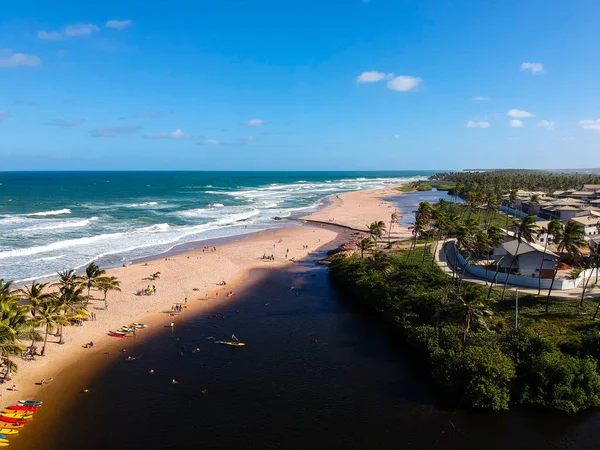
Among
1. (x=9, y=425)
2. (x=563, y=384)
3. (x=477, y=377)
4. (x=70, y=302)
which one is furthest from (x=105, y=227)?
(x=563, y=384)

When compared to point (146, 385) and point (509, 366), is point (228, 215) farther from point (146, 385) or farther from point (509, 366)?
point (509, 366)

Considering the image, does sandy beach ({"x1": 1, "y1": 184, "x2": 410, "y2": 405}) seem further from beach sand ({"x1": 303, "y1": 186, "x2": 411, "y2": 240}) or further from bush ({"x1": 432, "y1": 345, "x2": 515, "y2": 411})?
bush ({"x1": 432, "y1": 345, "x2": 515, "y2": 411})

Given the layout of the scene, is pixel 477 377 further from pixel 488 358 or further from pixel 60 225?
pixel 60 225

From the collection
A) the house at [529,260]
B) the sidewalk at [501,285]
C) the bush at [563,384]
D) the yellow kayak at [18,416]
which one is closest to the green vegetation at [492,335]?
the bush at [563,384]

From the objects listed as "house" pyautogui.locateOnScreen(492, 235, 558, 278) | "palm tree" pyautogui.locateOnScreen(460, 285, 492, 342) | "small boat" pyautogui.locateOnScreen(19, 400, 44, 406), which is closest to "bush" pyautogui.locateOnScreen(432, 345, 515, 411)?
"palm tree" pyautogui.locateOnScreen(460, 285, 492, 342)

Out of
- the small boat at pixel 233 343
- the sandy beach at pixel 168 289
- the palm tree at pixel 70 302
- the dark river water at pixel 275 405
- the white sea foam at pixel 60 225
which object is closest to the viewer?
the dark river water at pixel 275 405

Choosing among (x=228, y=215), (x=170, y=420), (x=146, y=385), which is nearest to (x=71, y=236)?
(x=228, y=215)

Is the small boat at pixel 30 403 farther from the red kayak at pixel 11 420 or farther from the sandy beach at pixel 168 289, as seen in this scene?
the red kayak at pixel 11 420
